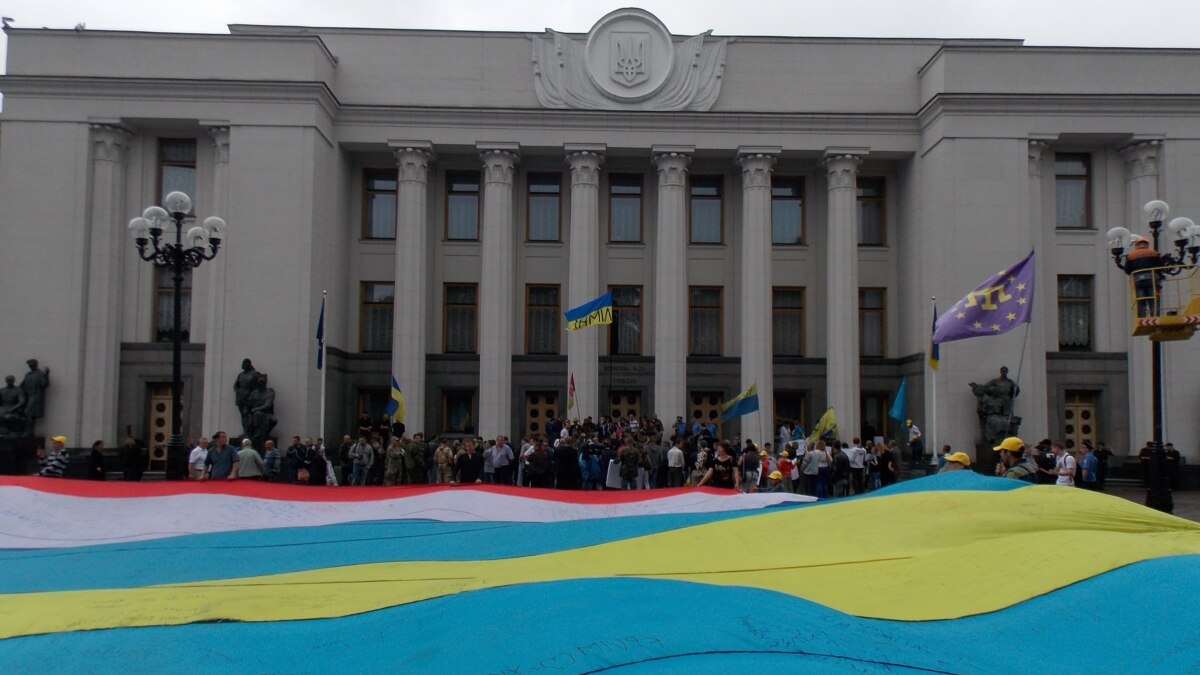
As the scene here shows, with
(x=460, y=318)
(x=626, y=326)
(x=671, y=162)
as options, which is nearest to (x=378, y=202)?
(x=460, y=318)

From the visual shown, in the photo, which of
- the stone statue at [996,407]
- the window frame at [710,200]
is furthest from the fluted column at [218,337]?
the stone statue at [996,407]

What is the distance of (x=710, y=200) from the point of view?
3650 cm

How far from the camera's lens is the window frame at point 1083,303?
3353cm

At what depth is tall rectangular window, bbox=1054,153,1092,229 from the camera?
112 ft

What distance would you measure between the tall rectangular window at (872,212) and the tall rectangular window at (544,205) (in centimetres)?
1072

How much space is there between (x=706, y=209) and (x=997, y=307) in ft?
60.7

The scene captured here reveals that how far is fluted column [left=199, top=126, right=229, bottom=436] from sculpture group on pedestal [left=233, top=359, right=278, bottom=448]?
811 mm

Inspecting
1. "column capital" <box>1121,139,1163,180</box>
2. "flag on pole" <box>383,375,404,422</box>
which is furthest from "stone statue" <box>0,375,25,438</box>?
"column capital" <box>1121,139,1163,180</box>

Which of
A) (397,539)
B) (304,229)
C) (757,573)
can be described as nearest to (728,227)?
(304,229)

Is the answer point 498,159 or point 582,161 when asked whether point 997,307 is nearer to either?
point 582,161

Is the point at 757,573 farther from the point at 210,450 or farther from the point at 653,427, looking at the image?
the point at 653,427

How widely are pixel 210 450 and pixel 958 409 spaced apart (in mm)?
22442

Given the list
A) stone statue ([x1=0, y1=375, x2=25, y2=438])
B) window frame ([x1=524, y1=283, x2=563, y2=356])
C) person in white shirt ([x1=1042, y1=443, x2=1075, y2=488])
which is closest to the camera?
person in white shirt ([x1=1042, y1=443, x2=1075, y2=488])

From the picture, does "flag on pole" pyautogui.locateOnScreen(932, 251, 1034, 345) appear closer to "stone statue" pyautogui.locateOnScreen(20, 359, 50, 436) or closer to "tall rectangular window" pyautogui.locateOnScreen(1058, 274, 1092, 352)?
"tall rectangular window" pyautogui.locateOnScreen(1058, 274, 1092, 352)
